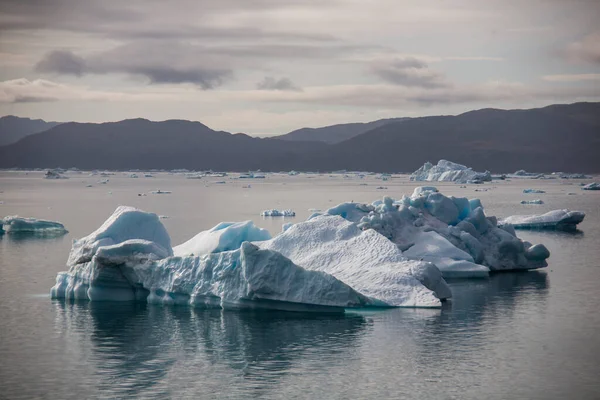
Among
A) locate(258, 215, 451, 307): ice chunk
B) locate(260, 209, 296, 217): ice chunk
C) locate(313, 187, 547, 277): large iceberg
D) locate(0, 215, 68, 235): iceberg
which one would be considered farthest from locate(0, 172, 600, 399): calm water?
locate(260, 209, 296, 217): ice chunk

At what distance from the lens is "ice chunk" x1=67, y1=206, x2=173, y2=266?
18797 mm

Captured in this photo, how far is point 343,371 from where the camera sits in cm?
1295

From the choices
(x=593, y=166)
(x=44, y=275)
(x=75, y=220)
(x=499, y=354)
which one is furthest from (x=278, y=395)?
(x=593, y=166)

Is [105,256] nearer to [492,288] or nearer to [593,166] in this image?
[492,288]

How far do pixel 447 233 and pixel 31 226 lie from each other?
726 inches

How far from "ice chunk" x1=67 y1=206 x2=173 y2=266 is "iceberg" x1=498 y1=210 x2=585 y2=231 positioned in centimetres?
2094

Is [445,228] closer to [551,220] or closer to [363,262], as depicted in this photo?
[363,262]

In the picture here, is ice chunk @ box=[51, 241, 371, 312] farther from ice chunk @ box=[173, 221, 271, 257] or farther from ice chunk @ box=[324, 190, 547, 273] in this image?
ice chunk @ box=[324, 190, 547, 273]

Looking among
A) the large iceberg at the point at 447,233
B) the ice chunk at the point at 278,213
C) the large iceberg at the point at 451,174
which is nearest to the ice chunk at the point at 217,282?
the large iceberg at the point at 447,233

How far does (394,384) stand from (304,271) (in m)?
4.67

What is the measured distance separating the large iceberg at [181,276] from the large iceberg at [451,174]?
3398 inches

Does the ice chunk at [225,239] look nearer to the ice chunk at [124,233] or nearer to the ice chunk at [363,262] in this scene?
the ice chunk at [363,262]

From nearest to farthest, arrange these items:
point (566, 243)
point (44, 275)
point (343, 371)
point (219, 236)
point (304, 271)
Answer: point (343, 371) → point (304, 271) → point (219, 236) → point (44, 275) → point (566, 243)

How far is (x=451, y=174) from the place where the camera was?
104m
